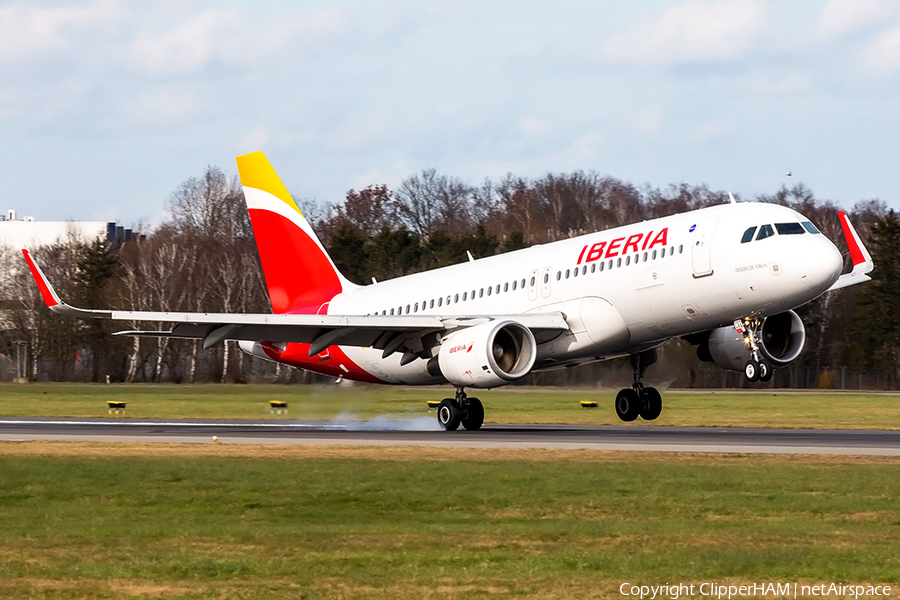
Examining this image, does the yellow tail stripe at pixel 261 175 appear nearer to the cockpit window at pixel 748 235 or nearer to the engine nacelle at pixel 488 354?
the engine nacelle at pixel 488 354

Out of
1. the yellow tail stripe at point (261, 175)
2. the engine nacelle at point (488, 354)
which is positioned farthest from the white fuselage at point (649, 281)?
the yellow tail stripe at point (261, 175)

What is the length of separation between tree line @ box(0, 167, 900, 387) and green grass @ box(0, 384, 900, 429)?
1575mm

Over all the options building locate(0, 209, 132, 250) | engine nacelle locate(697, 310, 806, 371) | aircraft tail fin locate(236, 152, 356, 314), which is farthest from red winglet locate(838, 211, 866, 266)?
building locate(0, 209, 132, 250)

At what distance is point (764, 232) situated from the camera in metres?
28.2

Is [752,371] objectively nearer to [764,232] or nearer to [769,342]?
[764,232]

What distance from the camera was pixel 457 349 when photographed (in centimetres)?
3030

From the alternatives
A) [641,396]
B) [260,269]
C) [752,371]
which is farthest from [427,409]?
[260,269]

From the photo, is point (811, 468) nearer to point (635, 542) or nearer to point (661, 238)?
point (635, 542)

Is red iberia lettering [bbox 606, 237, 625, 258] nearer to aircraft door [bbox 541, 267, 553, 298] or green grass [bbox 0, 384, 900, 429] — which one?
aircraft door [bbox 541, 267, 553, 298]

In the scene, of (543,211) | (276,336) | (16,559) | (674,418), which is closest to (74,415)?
(276,336)

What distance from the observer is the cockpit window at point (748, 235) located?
28.3 metres

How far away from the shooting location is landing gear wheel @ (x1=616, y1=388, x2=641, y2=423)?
3350cm

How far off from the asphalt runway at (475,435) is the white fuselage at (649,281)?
223 cm

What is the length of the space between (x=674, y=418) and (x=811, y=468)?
18661 mm
